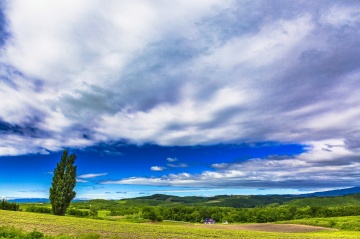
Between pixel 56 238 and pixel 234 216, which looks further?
pixel 234 216

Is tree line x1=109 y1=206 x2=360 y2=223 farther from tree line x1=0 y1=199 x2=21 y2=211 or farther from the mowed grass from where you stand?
the mowed grass

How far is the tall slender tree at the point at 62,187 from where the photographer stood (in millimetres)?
105062

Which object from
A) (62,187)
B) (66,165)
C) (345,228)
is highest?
(66,165)

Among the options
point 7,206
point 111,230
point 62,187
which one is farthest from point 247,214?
point 111,230

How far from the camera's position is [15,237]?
33969 millimetres

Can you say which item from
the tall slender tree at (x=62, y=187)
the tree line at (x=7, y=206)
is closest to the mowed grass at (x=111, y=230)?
the tall slender tree at (x=62, y=187)

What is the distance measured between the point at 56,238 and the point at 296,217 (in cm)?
16030

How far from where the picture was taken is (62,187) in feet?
348

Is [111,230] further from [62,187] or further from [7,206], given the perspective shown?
[7,206]

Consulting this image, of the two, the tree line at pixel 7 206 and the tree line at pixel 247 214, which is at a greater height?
the tree line at pixel 7 206

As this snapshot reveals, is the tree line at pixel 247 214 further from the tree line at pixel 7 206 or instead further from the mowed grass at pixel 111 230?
the mowed grass at pixel 111 230

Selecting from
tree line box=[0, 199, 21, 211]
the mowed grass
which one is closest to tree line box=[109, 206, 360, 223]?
tree line box=[0, 199, 21, 211]

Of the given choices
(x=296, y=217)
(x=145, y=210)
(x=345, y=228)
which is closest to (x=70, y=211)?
(x=145, y=210)

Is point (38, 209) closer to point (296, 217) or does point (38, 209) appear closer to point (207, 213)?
point (207, 213)
